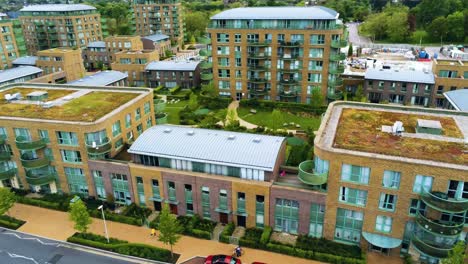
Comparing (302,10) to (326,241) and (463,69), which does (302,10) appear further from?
(326,241)

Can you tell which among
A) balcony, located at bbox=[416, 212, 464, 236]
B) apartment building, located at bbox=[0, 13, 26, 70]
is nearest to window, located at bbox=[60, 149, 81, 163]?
balcony, located at bbox=[416, 212, 464, 236]

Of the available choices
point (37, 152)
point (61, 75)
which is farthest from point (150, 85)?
point (37, 152)

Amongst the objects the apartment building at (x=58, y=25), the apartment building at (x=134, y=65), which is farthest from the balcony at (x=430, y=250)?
the apartment building at (x=58, y=25)

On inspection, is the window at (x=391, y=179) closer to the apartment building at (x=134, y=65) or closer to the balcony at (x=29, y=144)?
the balcony at (x=29, y=144)

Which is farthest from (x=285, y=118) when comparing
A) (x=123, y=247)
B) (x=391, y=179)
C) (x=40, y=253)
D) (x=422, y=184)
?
(x=40, y=253)

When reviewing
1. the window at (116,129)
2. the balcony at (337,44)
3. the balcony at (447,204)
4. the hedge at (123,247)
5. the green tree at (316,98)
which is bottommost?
the hedge at (123,247)

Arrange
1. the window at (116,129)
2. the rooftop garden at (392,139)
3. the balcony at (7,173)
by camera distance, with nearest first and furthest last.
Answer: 1. the rooftop garden at (392,139)
2. the window at (116,129)
3. the balcony at (7,173)
